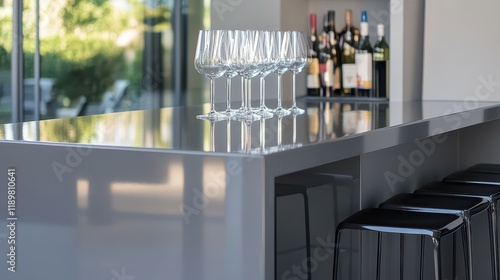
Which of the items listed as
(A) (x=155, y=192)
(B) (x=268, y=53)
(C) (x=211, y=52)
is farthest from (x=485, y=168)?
(A) (x=155, y=192)

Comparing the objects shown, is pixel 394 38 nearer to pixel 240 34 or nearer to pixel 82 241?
pixel 240 34

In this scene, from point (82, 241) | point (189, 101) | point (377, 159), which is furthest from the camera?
point (189, 101)

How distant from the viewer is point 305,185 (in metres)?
1.89

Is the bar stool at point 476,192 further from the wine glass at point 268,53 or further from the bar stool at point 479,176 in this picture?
the wine glass at point 268,53

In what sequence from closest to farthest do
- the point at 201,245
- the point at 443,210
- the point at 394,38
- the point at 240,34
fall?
the point at 201,245, the point at 240,34, the point at 443,210, the point at 394,38

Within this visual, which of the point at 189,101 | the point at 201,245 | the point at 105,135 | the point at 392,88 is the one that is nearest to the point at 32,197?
the point at 105,135

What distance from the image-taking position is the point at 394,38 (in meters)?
3.11

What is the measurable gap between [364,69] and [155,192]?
5.87 feet

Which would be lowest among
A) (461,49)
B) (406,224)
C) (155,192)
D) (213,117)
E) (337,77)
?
(406,224)

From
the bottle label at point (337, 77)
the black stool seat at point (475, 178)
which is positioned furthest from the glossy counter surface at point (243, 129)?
the bottle label at point (337, 77)

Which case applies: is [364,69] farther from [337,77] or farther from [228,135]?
[228,135]

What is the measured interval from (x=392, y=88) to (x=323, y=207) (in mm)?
1218

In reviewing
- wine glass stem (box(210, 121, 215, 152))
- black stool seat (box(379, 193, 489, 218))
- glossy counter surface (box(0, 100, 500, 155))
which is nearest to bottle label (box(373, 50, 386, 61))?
glossy counter surface (box(0, 100, 500, 155))

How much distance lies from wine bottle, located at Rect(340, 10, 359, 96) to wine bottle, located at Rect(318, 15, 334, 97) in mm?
49
